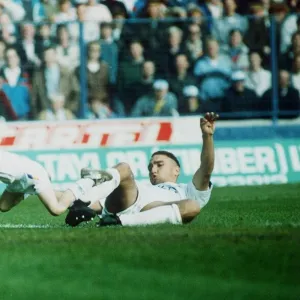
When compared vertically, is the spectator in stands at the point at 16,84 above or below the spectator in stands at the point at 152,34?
below

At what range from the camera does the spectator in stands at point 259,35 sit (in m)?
18.7

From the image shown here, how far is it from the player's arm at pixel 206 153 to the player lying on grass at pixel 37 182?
0.98 metres

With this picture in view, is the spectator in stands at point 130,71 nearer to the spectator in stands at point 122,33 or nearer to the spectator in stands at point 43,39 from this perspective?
the spectator in stands at point 122,33

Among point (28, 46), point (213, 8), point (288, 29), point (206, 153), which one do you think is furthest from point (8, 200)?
point (213, 8)

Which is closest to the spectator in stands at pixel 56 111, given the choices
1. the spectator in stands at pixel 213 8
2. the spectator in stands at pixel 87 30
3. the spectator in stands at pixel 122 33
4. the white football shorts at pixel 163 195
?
the spectator in stands at pixel 87 30

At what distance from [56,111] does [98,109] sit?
2.40ft

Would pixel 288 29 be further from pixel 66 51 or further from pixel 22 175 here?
pixel 22 175

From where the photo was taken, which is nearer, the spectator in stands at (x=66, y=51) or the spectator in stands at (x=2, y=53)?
the spectator in stands at (x=2, y=53)

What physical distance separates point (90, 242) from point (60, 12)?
10231 millimetres

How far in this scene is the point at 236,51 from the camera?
18.4 metres

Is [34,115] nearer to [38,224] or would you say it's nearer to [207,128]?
[38,224]

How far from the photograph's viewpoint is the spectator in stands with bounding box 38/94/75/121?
1805cm

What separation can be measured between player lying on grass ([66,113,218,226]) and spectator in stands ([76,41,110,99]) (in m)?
7.26

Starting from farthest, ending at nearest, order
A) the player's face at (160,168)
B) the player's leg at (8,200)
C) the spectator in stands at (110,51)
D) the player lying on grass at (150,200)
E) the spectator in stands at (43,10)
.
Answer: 1. the spectator in stands at (43,10)
2. the spectator in stands at (110,51)
3. the player's face at (160,168)
4. the player's leg at (8,200)
5. the player lying on grass at (150,200)
